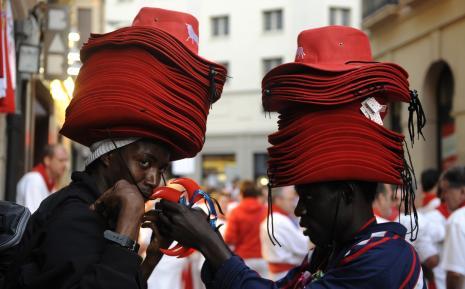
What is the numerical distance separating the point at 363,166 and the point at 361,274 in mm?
397

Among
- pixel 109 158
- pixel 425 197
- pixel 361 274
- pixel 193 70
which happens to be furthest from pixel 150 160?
pixel 425 197

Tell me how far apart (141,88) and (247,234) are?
6.95 meters

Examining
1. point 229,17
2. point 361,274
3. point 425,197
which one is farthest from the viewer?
point 229,17

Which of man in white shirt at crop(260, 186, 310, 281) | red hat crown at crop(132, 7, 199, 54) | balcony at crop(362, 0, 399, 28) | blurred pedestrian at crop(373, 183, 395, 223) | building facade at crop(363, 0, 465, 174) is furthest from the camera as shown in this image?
balcony at crop(362, 0, 399, 28)

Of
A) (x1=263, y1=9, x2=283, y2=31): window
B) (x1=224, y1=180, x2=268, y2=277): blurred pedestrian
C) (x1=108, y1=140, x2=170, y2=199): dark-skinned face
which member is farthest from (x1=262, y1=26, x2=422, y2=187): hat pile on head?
(x1=263, y1=9, x2=283, y2=31): window

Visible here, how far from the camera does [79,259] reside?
237cm

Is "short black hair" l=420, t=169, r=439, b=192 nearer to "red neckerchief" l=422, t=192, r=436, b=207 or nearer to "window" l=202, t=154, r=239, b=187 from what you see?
"red neckerchief" l=422, t=192, r=436, b=207

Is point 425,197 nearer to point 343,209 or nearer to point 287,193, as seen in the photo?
point 287,193

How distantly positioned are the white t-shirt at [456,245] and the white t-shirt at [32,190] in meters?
4.27

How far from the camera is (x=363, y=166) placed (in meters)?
2.81

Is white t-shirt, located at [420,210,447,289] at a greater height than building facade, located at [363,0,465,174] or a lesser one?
lesser

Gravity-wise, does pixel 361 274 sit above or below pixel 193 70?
below

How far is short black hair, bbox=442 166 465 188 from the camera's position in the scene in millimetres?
6531

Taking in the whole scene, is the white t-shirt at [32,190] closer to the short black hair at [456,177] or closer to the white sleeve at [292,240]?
the white sleeve at [292,240]
